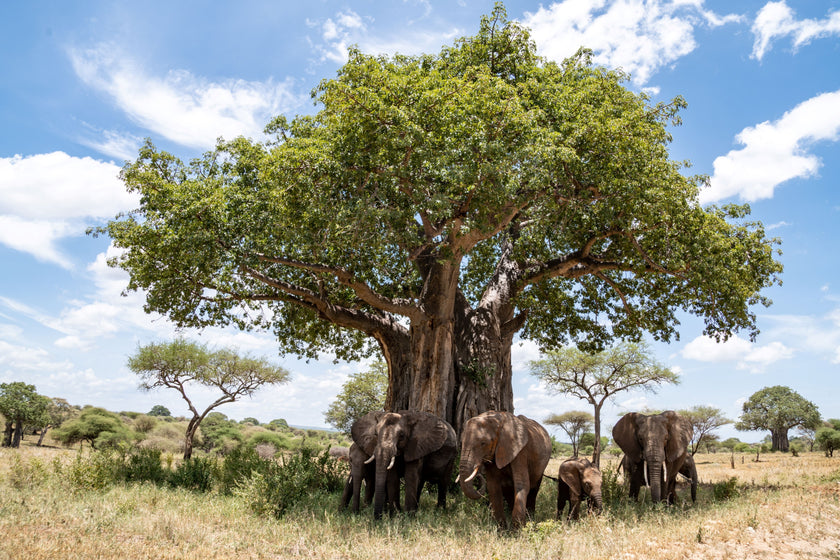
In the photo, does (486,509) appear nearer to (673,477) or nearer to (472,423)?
(472,423)

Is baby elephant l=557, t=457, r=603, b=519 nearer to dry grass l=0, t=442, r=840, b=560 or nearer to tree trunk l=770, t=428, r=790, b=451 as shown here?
dry grass l=0, t=442, r=840, b=560

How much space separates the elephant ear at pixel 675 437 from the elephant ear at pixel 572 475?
2.48 metres

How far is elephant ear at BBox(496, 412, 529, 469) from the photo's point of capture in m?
8.42

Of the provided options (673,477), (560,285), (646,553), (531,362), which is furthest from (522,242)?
(531,362)

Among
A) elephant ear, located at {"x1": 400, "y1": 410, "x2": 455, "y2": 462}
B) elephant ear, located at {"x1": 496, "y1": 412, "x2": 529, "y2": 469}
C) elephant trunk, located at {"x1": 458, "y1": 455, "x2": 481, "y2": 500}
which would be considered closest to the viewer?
elephant trunk, located at {"x1": 458, "y1": 455, "x2": 481, "y2": 500}

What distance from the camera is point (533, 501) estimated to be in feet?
31.4

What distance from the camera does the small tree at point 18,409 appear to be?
32.2m

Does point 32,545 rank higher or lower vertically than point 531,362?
lower

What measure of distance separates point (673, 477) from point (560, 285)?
753 cm

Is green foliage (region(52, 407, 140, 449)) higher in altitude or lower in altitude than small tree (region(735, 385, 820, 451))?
lower

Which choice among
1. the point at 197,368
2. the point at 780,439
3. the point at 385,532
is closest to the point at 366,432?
the point at 385,532

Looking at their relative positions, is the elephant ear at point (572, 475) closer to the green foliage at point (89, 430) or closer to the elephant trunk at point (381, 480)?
the elephant trunk at point (381, 480)

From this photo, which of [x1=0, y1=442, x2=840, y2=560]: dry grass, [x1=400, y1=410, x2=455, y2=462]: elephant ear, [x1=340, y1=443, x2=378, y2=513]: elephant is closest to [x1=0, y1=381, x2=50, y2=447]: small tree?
[x1=0, y1=442, x2=840, y2=560]: dry grass

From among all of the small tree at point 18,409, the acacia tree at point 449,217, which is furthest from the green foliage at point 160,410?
the acacia tree at point 449,217
